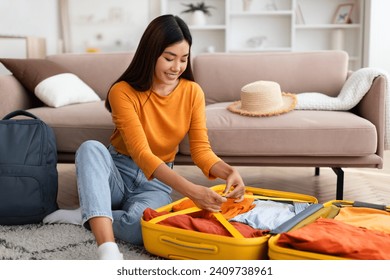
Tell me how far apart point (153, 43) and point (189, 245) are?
26.7 inches

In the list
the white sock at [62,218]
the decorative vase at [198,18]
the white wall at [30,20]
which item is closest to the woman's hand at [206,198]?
the white sock at [62,218]

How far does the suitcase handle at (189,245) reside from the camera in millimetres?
1446

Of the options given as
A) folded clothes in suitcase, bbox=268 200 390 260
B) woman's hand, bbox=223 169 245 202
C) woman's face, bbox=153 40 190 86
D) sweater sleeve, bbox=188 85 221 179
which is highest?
woman's face, bbox=153 40 190 86

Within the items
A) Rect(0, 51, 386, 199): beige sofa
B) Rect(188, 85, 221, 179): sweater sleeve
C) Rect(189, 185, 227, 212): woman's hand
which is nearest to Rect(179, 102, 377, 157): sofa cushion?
Rect(0, 51, 386, 199): beige sofa

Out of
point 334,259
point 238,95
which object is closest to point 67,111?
point 238,95

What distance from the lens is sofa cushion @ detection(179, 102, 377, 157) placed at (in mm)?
2193

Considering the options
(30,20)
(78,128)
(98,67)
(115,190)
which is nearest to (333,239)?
(115,190)

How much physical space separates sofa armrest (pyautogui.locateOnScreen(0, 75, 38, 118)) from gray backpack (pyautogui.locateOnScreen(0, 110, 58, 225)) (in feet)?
1.50

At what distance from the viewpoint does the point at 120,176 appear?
1831 millimetres

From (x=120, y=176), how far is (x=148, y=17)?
3.74 meters

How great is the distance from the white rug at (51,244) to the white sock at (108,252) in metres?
0.22

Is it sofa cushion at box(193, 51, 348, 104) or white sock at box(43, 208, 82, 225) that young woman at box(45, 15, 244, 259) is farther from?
sofa cushion at box(193, 51, 348, 104)

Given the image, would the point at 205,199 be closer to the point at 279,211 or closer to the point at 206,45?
the point at 279,211

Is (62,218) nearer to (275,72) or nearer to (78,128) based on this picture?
(78,128)
